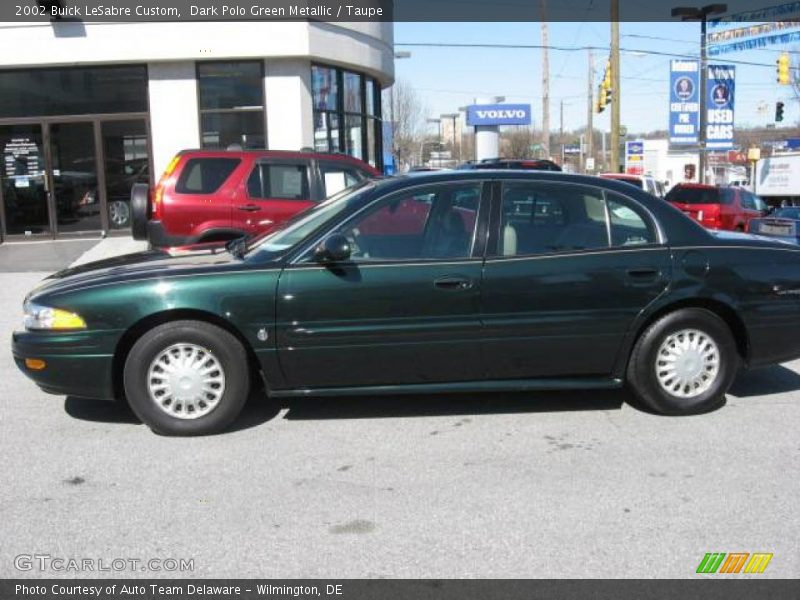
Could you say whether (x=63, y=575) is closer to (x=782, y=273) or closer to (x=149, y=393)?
(x=149, y=393)

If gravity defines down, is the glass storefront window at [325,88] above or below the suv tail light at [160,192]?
above

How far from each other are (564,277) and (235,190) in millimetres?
5268

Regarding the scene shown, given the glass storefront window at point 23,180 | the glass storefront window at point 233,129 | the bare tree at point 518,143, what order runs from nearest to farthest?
the glass storefront window at point 23,180 < the glass storefront window at point 233,129 < the bare tree at point 518,143

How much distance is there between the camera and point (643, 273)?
16.9ft

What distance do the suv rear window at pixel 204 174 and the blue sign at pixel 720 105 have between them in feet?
75.3

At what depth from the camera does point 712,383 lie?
Result: 17.3 ft

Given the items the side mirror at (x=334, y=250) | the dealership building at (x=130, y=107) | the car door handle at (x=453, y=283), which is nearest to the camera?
the side mirror at (x=334, y=250)

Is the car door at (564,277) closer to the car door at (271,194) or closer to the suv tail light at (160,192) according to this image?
the car door at (271,194)

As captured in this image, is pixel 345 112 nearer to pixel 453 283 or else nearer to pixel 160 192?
pixel 160 192

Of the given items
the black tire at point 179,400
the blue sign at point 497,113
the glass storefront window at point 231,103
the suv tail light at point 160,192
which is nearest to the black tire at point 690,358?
the black tire at point 179,400

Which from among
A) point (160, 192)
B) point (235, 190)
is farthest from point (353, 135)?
point (160, 192)

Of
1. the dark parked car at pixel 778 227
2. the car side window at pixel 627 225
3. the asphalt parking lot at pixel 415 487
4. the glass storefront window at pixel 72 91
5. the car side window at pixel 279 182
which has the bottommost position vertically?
the asphalt parking lot at pixel 415 487

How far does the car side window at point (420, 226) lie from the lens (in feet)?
16.4
